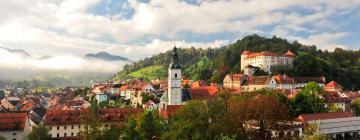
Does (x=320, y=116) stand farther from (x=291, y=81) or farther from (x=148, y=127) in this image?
(x=291, y=81)

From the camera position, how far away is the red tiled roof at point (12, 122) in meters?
46.9

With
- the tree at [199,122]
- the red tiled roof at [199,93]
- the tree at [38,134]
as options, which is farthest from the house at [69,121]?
A: the red tiled roof at [199,93]

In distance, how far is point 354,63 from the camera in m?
146

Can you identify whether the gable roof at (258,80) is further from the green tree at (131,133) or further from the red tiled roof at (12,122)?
the green tree at (131,133)

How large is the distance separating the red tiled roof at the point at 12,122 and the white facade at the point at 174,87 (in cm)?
2631

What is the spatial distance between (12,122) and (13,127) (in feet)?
2.70

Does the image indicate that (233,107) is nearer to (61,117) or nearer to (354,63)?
(61,117)

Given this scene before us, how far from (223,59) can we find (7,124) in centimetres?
9001

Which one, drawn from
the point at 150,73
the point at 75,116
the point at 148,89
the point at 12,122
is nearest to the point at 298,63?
the point at 148,89

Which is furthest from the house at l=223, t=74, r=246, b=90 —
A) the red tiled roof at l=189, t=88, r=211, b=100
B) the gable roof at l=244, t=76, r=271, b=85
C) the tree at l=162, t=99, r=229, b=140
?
the tree at l=162, t=99, r=229, b=140

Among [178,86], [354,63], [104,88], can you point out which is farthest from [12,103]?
[354,63]

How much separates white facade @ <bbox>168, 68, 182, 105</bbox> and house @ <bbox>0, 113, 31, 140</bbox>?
2643 centimetres

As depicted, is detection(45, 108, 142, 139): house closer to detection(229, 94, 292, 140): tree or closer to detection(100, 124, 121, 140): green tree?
detection(100, 124, 121, 140): green tree

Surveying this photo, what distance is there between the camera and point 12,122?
47781 millimetres
